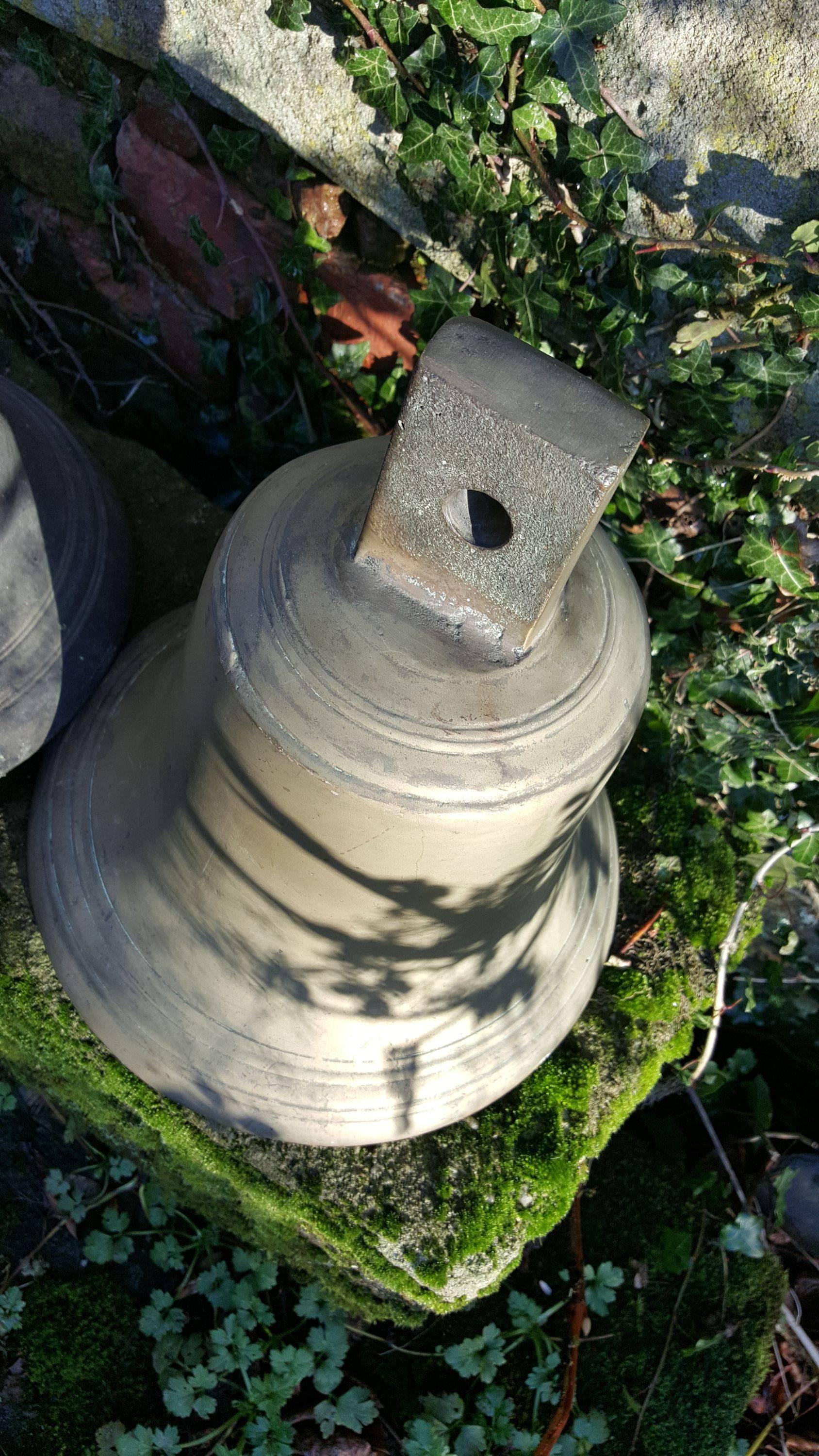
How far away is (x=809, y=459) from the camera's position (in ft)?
6.11

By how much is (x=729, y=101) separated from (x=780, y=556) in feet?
2.58

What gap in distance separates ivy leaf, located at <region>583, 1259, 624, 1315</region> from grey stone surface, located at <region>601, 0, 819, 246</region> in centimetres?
210

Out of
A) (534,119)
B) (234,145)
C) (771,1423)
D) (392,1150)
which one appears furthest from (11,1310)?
(534,119)

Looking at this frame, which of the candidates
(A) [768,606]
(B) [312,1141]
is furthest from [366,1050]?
(A) [768,606]

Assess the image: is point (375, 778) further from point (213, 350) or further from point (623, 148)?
point (213, 350)

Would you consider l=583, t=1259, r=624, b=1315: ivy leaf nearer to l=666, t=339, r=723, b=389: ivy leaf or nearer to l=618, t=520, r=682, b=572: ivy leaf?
l=618, t=520, r=682, b=572: ivy leaf

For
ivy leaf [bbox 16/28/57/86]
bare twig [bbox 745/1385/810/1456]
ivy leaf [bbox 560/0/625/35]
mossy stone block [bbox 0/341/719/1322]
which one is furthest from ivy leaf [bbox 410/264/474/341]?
bare twig [bbox 745/1385/810/1456]

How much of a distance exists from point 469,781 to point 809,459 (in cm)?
112

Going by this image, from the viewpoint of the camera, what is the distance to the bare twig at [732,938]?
234cm

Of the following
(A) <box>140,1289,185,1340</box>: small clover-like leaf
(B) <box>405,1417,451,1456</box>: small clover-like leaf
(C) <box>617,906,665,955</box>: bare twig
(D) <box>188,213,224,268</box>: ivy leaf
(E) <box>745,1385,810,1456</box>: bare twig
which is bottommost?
(A) <box>140,1289,185,1340</box>: small clover-like leaf

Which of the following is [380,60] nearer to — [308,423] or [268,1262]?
[308,423]

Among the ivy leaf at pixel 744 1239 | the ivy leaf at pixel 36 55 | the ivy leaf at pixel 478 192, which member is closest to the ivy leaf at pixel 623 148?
the ivy leaf at pixel 478 192

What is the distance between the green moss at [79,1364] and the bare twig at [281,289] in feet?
6.75

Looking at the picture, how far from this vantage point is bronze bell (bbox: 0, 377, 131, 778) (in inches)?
67.9
